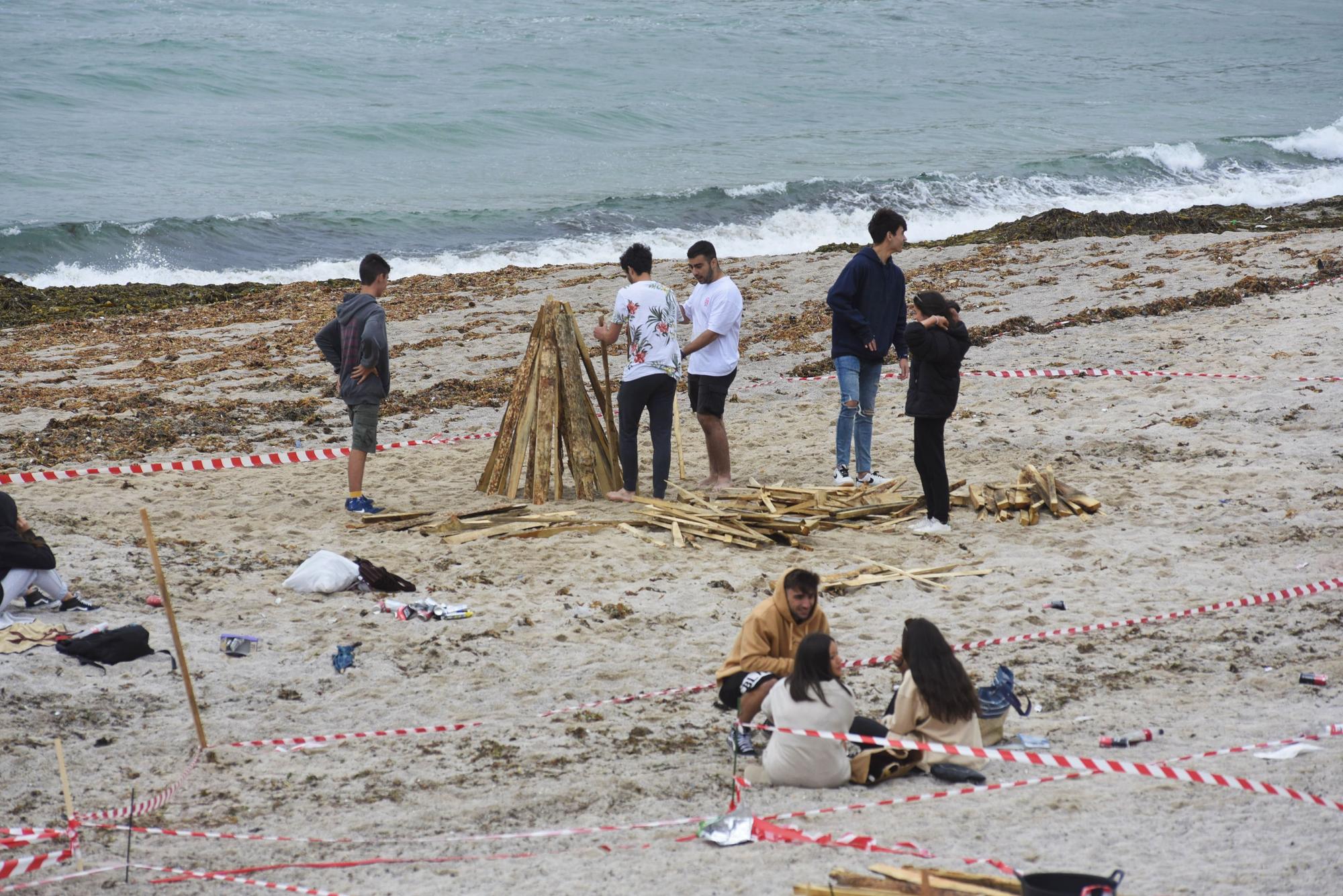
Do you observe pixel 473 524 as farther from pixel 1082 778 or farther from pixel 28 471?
pixel 1082 778

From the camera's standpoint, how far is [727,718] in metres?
5.82

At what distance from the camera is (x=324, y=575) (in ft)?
24.0

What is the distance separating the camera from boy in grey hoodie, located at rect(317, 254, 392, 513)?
8453 mm

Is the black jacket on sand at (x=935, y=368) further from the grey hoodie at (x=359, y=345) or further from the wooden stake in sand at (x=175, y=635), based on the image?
the wooden stake in sand at (x=175, y=635)

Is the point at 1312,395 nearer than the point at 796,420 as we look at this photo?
Yes

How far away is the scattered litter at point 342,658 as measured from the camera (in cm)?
638

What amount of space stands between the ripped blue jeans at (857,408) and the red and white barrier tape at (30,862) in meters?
5.75

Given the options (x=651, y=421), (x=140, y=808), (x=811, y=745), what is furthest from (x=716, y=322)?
(x=140, y=808)

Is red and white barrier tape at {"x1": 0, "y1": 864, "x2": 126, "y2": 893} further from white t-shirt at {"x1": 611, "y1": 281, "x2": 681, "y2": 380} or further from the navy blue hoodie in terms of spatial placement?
the navy blue hoodie

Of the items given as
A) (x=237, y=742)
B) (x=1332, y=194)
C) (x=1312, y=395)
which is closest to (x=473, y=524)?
(x=237, y=742)

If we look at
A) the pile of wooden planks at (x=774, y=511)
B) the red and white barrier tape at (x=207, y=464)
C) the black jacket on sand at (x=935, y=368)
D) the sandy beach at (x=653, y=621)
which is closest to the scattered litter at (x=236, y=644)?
the sandy beach at (x=653, y=621)

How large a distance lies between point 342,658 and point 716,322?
3.67m

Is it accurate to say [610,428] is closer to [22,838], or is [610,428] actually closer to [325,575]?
[325,575]

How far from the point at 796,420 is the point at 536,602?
15.1 feet
